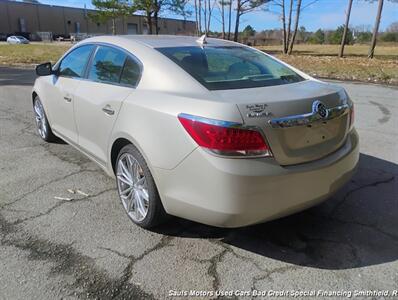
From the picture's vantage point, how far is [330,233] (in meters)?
3.12

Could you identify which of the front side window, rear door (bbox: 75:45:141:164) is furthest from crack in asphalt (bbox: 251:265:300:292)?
the front side window

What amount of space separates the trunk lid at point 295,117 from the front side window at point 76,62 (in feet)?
6.51

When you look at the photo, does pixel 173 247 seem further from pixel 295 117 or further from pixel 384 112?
pixel 384 112

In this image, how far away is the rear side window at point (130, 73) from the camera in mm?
3244

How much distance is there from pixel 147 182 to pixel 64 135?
2.03 m

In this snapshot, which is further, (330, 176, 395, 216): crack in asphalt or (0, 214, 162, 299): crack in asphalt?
(330, 176, 395, 216): crack in asphalt

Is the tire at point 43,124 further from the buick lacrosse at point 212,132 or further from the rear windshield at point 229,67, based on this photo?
the rear windshield at point 229,67

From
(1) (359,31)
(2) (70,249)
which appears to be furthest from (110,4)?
(1) (359,31)

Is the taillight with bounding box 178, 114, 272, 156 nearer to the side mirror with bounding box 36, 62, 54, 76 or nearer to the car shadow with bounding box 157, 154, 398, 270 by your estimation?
the car shadow with bounding box 157, 154, 398, 270

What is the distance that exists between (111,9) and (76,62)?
101 ft

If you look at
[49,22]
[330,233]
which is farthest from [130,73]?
[49,22]

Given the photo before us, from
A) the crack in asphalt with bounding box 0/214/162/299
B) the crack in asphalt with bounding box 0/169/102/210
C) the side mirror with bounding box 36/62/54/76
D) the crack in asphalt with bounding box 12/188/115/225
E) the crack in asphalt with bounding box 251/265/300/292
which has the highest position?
the side mirror with bounding box 36/62/54/76

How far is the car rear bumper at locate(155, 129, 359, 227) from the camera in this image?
8.07ft

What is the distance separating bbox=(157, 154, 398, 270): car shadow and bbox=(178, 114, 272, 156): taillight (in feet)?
2.88
